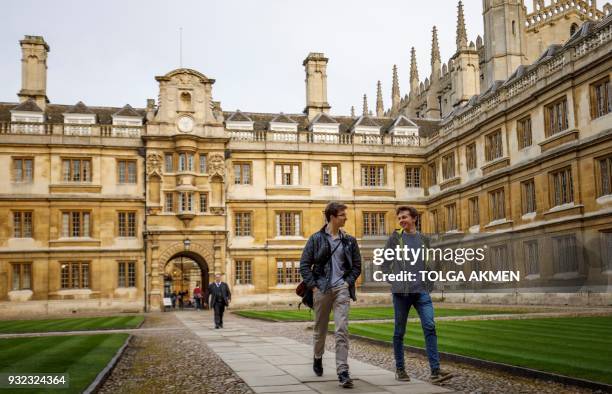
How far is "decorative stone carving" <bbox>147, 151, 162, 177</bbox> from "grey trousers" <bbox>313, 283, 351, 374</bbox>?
33.9m

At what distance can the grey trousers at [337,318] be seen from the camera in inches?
342

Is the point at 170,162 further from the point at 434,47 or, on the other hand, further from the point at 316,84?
the point at 434,47

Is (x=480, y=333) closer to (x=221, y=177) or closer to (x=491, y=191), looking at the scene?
(x=491, y=191)

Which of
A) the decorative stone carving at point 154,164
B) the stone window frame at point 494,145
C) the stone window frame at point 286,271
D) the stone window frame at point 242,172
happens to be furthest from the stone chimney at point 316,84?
the stone window frame at point 494,145

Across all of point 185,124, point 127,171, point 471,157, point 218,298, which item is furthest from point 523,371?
point 127,171

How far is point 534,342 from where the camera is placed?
12.9 metres

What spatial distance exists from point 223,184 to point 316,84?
11397 millimetres

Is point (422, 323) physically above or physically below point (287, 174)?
below

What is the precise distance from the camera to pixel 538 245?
3141cm

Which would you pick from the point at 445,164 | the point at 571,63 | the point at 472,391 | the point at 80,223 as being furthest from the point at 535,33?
the point at 472,391

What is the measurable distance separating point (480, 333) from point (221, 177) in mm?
29293

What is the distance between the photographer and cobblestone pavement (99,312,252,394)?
9.30 meters

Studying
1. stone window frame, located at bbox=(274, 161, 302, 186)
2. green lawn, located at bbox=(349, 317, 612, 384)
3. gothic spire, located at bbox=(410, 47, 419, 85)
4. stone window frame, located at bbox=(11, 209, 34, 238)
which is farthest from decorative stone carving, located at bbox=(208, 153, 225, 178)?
gothic spire, located at bbox=(410, 47, 419, 85)

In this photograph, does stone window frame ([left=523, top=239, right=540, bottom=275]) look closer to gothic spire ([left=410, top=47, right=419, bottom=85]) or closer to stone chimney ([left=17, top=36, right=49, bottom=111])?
stone chimney ([left=17, top=36, right=49, bottom=111])
